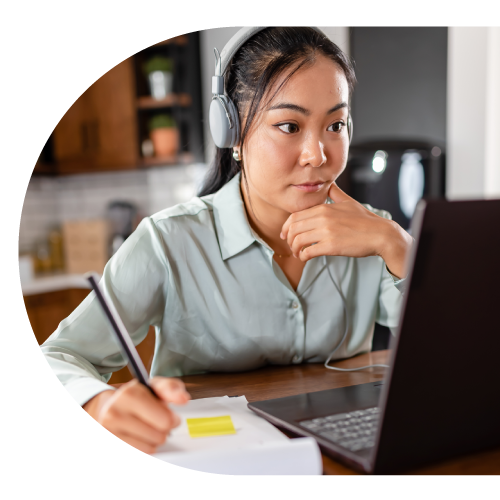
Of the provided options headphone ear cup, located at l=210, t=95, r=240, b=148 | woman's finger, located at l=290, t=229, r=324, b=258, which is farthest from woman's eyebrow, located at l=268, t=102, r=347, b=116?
woman's finger, located at l=290, t=229, r=324, b=258

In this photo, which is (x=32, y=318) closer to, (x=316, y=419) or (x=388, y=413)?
(x=316, y=419)

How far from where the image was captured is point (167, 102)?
3.25m

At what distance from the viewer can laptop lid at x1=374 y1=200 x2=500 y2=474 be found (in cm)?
47

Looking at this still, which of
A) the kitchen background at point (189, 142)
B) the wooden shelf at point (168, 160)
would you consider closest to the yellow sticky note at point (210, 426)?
the kitchen background at point (189, 142)

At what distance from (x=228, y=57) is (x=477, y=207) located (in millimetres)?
848

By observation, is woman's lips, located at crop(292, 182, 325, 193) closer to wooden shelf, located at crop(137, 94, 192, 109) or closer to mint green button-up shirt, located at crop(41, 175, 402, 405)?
mint green button-up shirt, located at crop(41, 175, 402, 405)

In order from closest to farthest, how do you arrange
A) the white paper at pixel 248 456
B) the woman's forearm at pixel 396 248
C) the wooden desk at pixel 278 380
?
1. the white paper at pixel 248 456
2. the wooden desk at pixel 278 380
3. the woman's forearm at pixel 396 248

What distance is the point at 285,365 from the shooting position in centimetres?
111

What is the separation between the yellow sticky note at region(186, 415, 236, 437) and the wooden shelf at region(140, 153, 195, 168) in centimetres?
270

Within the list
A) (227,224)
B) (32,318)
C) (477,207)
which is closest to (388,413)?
(477,207)

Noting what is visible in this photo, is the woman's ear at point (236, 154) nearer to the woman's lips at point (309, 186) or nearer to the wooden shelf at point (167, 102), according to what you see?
the woman's lips at point (309, 186)

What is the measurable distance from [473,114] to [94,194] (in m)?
2.56

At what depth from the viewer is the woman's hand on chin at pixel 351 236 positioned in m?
1.03

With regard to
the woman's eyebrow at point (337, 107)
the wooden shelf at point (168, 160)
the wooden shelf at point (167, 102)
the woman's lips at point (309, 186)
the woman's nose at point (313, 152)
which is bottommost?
the woman's lips at point (309, 186)
